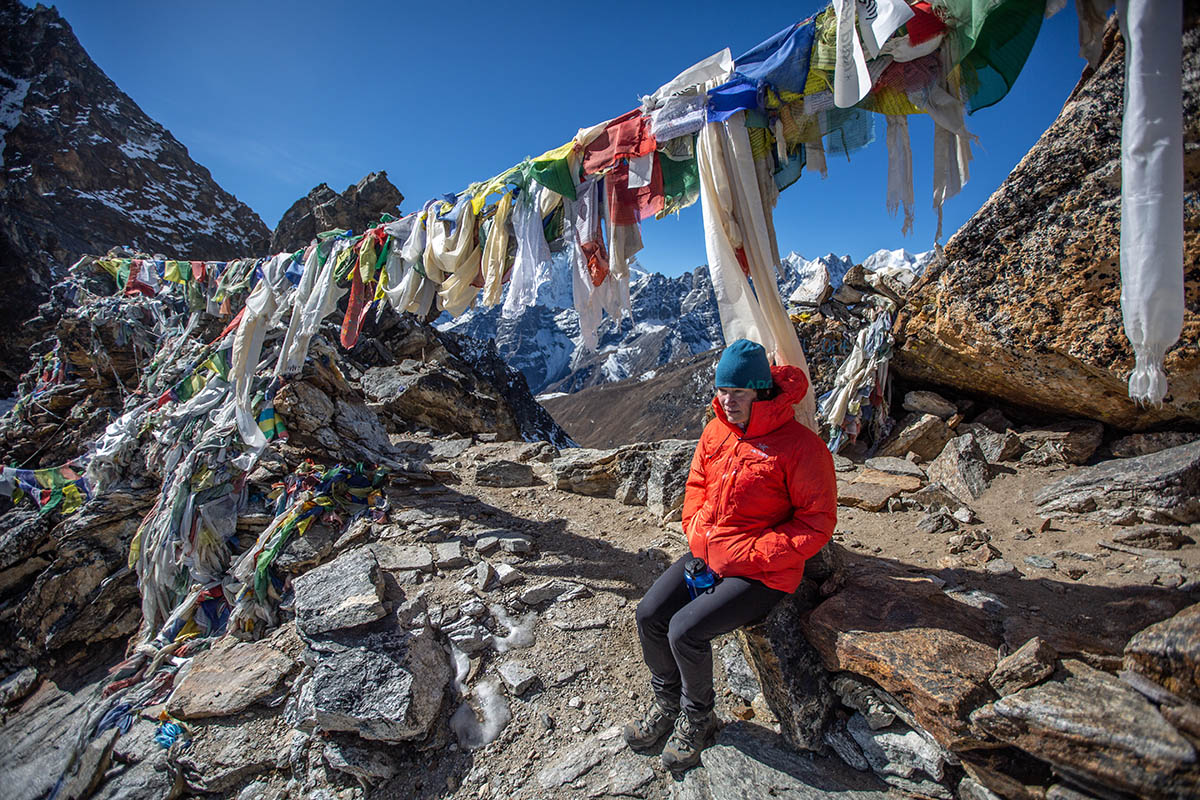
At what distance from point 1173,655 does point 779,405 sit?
4.73 feet

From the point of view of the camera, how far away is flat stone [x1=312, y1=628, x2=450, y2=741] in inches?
101

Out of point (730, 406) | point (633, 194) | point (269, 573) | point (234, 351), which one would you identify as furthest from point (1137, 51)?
point (234, 351)

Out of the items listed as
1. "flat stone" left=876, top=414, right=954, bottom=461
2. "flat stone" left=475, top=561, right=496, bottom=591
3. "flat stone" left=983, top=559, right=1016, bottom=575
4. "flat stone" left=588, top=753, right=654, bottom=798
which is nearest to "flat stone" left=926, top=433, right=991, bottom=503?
"flat stone" left=876, top=414, right=954, bottom=461

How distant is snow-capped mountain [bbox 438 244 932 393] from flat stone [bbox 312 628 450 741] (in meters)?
126

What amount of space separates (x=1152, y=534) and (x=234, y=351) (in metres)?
8.24

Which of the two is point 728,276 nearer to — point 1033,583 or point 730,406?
point 730,406

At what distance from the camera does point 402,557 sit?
13.3ft

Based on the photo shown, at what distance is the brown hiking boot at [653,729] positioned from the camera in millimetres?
2307

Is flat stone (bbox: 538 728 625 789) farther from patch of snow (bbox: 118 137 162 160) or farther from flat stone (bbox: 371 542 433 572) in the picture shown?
patch of snow (bbox: 118 137 162 160)

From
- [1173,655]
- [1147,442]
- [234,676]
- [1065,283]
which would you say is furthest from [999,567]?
[234,676]

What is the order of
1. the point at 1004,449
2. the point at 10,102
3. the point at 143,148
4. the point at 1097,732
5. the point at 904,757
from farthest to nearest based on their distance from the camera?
the point at 143,148 → the point at 10,102 → the point at 1004,449 → the point at 904,757 → the point at 1097,732

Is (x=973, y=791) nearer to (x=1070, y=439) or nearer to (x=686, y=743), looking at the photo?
(x=686, y=743)

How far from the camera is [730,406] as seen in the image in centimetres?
228

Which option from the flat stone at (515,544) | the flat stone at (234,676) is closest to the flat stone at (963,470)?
the flat stone at (515,544)
